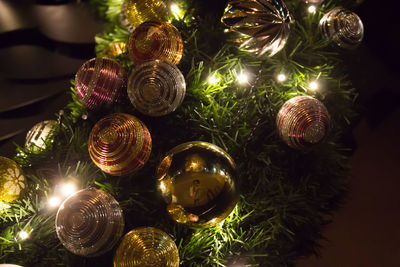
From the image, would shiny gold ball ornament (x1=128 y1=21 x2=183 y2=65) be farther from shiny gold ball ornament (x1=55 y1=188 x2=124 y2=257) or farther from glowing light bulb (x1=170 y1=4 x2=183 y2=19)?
shiny gold ball ornament (x1=55 y1=188 x2=124 y2=257)

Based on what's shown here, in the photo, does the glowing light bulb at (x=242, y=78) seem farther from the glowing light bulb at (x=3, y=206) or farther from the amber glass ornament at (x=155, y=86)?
the glowing light bulb at (x=3, y=206)

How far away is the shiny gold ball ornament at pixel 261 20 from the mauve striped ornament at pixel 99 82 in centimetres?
26

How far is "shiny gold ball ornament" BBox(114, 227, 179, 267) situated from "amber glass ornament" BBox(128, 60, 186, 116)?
0.24 m

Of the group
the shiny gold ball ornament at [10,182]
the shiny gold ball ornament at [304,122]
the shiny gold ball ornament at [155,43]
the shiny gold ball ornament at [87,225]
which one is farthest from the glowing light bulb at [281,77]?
the shiny gold ball ornament at [10,182]

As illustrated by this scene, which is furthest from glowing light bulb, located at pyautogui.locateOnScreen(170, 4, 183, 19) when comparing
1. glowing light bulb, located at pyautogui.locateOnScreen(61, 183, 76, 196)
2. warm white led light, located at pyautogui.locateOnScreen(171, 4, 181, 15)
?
glowing light bulb, located at pyautogui.locateOnScreen(61, 183, 76, 196)

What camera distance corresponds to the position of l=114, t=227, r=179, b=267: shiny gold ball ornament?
0.52 meters

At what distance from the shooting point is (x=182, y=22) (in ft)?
2.50

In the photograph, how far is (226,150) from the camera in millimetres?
683

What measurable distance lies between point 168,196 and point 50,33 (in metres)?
1.20

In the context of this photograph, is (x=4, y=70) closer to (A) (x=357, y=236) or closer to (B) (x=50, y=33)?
(B) (x=50, y=33)

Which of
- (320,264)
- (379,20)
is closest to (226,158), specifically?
(320,264)

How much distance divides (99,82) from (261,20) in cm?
35

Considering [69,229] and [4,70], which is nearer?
[69,229]

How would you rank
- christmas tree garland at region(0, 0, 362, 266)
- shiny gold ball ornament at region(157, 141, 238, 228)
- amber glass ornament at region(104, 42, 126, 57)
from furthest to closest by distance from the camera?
amber glass ornament at region(104, 42, 126, 57) < christmas tree garland at region(0, 0, 362, 266) < shiny gold ball ornament at region(157, 141, 238, 228)
